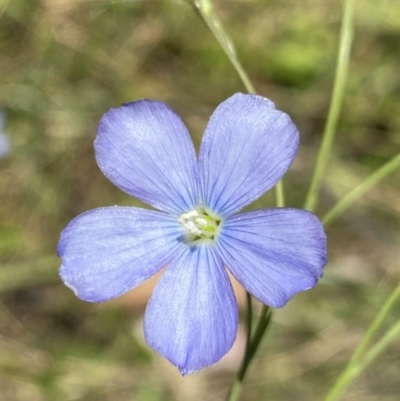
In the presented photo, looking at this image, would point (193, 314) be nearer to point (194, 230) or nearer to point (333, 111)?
point (194, 230)

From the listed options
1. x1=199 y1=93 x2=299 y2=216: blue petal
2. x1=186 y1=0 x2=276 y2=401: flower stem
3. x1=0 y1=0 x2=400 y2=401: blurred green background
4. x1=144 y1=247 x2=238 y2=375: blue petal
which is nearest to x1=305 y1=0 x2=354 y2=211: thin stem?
x1=186 y1=0 x2=276 y2=401: flower stem

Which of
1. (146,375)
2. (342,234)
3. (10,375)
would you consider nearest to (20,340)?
(10,375)

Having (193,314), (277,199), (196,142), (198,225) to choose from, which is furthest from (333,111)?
(196,142)

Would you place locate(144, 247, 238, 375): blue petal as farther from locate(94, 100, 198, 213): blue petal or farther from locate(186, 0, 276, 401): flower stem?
locate(94, 100, 198, 213): blue petal

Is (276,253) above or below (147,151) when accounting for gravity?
below

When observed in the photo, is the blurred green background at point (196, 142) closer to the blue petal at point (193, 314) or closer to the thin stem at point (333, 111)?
the thin stem at point (333, 111)

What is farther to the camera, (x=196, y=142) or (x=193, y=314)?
(x=196, y=142)
